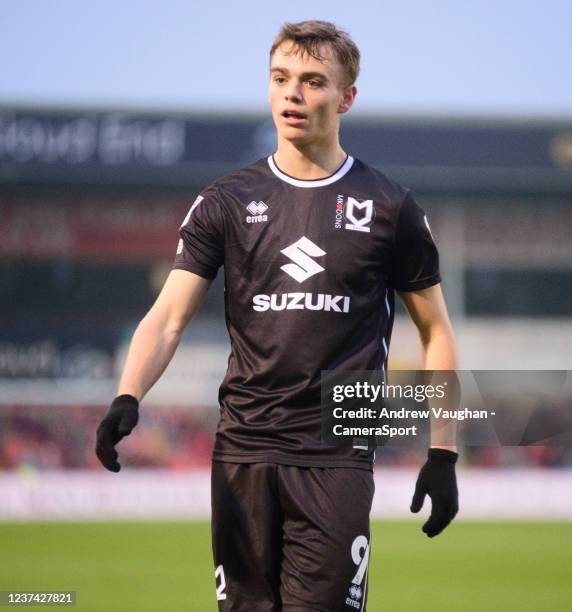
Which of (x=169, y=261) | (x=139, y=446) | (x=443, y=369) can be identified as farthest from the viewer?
(x=169, y=261)

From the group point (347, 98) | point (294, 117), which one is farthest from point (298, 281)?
point (347, 98)

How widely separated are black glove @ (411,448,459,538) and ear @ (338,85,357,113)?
112 cm

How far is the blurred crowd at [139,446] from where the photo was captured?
881 inches

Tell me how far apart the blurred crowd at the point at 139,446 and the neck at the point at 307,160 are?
1772 cm

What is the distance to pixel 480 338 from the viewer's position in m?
31.2

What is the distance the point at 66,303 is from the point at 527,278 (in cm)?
1145

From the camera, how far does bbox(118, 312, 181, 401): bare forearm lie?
3936mm

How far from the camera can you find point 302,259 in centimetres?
399

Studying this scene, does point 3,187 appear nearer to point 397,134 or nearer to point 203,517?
point 397,134

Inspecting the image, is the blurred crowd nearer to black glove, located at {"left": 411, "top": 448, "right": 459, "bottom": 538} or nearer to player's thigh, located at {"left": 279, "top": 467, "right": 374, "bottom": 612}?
black glove, located at {"left": 411, "top": 448, "right": 459, "bottom": 538}

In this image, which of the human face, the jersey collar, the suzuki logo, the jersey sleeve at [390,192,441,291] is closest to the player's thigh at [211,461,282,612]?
the suzuki logo

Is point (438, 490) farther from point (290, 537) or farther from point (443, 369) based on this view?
point (290, 537)

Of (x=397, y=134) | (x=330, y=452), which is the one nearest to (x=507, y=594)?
(x=330, y=452)

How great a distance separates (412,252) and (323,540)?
3.07ft
